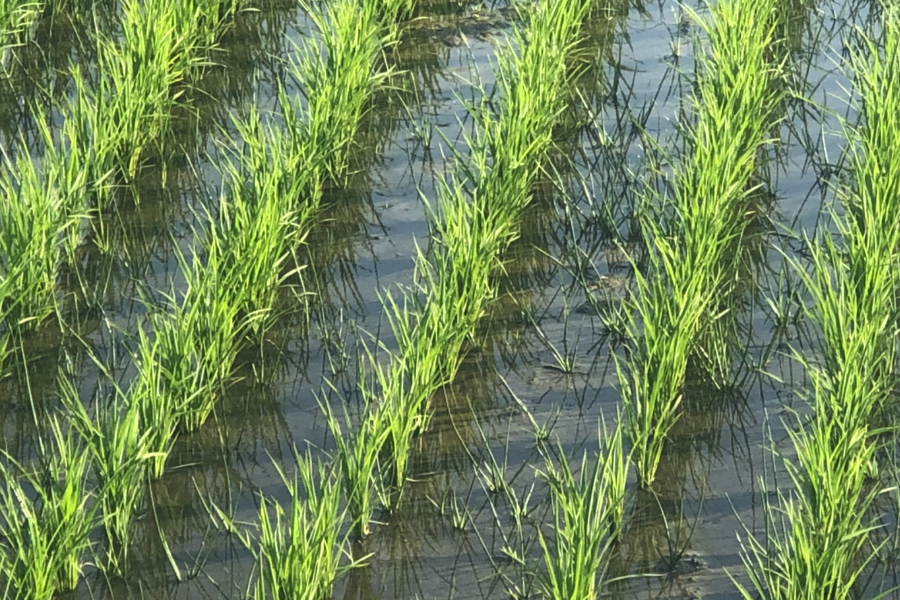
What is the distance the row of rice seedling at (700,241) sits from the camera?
2.76m

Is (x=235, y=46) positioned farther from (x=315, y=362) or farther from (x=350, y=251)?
(x=315, y=362)

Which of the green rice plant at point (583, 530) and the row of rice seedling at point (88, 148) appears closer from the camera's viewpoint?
the green rice plant at point (583, 530)

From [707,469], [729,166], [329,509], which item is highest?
[729,166]

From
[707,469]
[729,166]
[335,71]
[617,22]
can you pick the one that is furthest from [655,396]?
[617,22]

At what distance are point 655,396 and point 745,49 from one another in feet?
5.95

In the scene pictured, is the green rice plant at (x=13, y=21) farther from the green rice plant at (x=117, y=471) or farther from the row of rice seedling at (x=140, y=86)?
the green rice plant at (x=117, y=471)

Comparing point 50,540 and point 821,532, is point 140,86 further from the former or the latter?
point 821,532

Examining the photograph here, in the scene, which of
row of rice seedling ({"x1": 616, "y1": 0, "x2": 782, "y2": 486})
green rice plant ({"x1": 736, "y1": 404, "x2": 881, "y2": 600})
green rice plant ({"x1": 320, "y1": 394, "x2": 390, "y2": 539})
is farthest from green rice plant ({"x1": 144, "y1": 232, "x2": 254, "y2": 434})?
green rice plant ({"x1": 736, "y1": 404, "x2": 881, "y2": 600})

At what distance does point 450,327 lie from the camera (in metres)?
2.95

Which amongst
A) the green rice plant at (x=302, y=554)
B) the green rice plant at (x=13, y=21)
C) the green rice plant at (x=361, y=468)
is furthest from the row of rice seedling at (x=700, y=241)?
the green rice plant at (x=13, y=21)

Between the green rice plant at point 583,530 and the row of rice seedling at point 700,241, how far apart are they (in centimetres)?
17

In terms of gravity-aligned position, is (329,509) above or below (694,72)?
below

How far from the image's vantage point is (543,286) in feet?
11.2

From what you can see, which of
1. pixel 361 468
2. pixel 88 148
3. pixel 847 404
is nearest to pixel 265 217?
pixel 88 148
